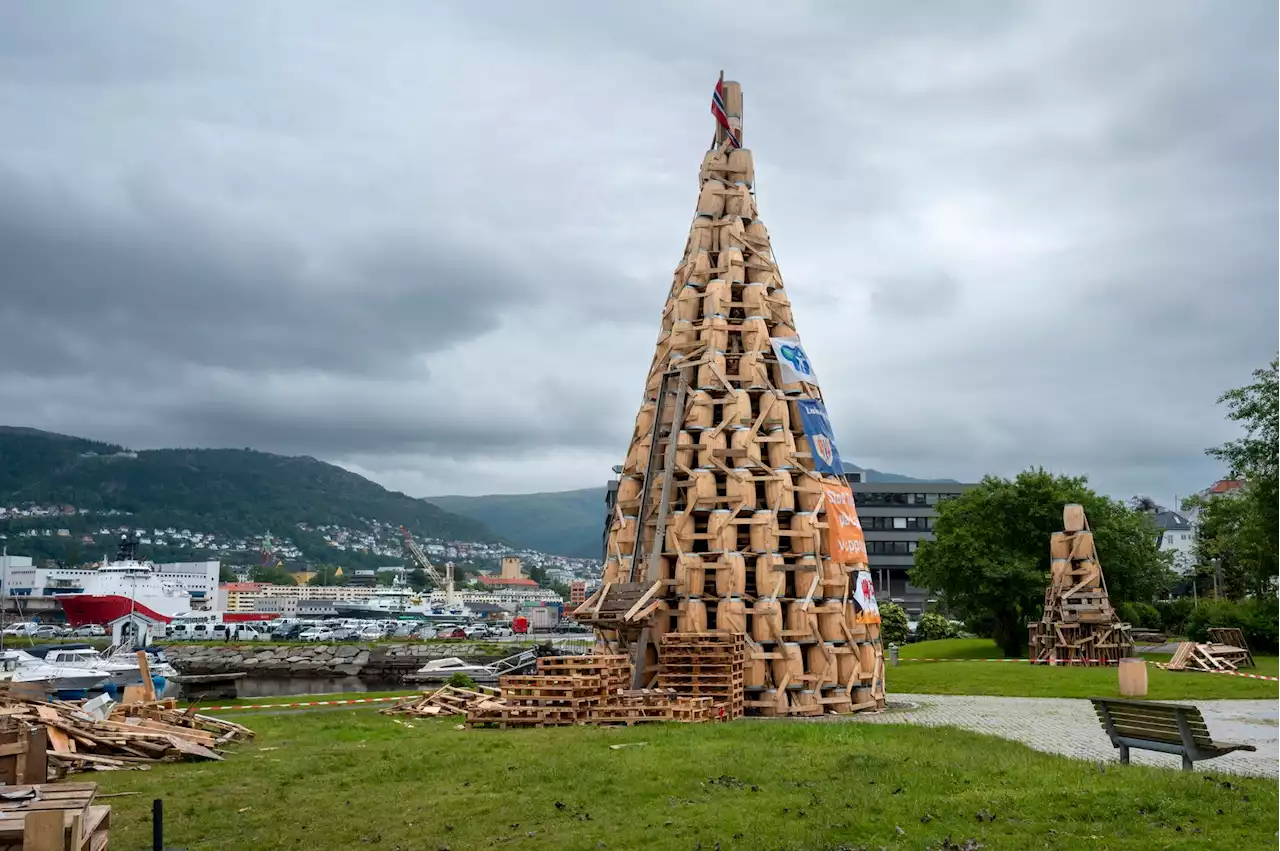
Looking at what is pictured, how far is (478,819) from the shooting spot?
1337 centimetres

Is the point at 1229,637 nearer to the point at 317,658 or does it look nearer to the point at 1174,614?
the point at 1174,614

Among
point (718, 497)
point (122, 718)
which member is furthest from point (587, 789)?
point (718, 497)

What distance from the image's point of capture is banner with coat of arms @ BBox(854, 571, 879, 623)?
3064 centimetres

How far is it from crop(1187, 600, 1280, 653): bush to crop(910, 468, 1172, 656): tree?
6959mm

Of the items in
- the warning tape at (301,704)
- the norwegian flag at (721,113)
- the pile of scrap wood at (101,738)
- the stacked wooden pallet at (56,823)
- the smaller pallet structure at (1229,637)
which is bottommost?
the warning tape at (301,704)

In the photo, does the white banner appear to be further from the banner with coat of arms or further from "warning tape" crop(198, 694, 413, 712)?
"warning tape" crop(198, 694, 413, 712)

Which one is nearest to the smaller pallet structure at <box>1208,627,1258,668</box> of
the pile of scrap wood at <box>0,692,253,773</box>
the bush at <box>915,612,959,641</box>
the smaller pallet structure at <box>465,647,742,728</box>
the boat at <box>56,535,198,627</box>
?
the bush at <box>915,612,959,641</box>

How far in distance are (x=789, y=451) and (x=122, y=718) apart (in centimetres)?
1876

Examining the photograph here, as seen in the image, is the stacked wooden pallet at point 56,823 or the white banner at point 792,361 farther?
the white banner at point 792,361

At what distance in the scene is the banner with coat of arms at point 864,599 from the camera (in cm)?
3064

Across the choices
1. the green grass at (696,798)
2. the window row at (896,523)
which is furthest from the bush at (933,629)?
the green grass at (696,798)

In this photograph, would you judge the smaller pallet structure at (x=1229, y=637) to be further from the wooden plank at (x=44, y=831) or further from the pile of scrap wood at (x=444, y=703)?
the wooden plank at (x=44, y=831)

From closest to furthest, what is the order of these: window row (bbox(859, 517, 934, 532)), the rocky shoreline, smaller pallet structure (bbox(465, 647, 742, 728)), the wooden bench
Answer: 1. the wooden bench
2. smaller pallet structure (bbox(465, 647, 742, 728))
3. the rocky shoreline
4. window row (bbox(859, 517, 934, 532))

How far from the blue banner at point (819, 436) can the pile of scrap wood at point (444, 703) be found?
11924 mm
